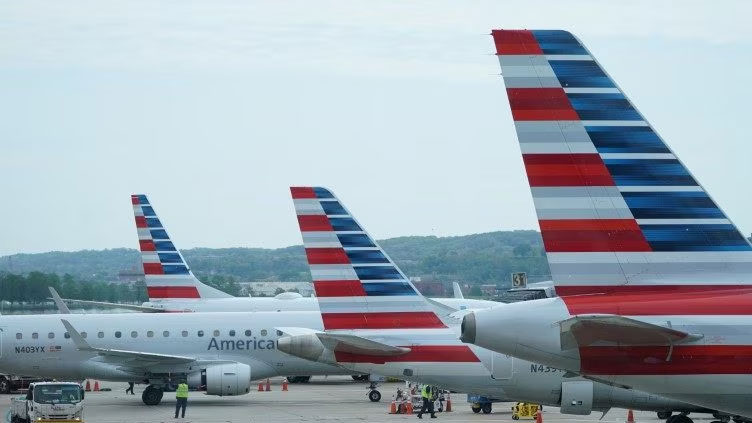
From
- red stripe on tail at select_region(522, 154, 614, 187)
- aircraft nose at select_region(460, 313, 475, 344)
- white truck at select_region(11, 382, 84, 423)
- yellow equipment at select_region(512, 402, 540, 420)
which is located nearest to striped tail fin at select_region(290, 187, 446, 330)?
white truck at select_region(11, 382, 84, 423)

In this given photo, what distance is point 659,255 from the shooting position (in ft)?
47.2

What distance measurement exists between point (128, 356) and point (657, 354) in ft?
108

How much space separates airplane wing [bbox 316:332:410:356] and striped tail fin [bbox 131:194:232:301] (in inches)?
1421

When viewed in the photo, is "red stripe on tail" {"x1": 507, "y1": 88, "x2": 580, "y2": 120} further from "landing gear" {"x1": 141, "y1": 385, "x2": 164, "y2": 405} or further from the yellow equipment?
"landing gear" {"x1": 141, "y1": 385, "x2": 164, "y2": 405}

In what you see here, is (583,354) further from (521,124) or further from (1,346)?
(1,346)

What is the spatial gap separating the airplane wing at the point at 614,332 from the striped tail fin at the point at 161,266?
52932 millimetres

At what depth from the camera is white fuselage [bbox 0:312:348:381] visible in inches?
1789

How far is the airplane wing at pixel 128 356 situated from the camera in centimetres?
4344

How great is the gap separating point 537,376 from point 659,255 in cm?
1253

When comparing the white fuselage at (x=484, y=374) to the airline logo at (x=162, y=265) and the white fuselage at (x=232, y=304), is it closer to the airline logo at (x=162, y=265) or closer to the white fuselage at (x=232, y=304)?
the white fuselage at (x=232, y=304)

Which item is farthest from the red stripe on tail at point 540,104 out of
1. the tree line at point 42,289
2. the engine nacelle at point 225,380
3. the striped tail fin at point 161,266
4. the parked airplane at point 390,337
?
the tree line at point 42,289

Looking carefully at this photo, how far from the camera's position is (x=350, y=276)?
3166 cm

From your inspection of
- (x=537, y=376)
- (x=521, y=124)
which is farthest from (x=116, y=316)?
(x=521, y=124)

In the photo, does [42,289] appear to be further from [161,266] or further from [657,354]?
[657,354]
